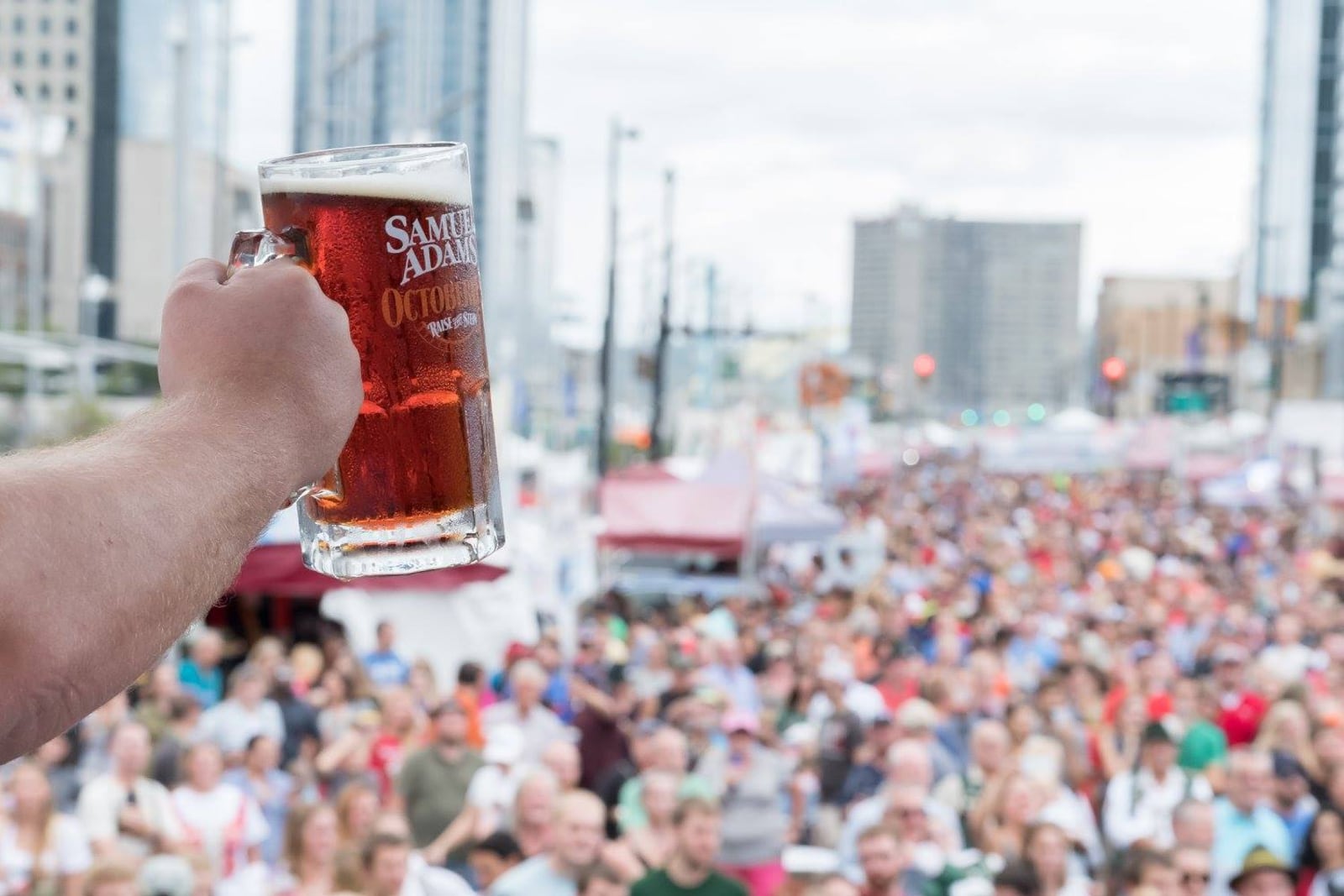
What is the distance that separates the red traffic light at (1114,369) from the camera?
1286 inches

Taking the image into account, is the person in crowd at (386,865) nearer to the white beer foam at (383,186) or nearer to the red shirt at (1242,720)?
the white beer foam at (383,186)

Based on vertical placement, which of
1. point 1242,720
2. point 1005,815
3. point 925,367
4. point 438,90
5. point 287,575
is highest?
point 438,90

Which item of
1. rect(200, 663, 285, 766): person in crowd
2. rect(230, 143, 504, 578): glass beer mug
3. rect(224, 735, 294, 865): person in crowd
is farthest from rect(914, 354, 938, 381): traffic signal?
rect(230, 143, 504, 578): glass beer mug

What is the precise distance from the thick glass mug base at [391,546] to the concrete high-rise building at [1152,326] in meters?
99.2

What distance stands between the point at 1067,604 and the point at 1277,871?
44.8 ft

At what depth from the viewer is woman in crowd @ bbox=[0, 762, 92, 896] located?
21.4 ft

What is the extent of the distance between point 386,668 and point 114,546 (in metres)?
10.7

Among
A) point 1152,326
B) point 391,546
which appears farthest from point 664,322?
point 1152,326

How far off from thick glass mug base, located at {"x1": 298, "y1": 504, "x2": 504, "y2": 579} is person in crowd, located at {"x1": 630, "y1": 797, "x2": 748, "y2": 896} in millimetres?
4720

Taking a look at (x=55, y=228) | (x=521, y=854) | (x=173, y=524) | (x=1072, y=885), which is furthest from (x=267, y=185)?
(x=55, y=228)

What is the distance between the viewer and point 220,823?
281 inches

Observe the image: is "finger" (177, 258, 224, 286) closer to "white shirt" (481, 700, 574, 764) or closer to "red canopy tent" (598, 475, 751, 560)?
"white shirt" (481, 700, 574, 764)

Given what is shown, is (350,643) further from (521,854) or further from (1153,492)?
(1153,492)

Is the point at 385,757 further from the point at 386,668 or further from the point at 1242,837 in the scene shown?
the point at 1242,837
